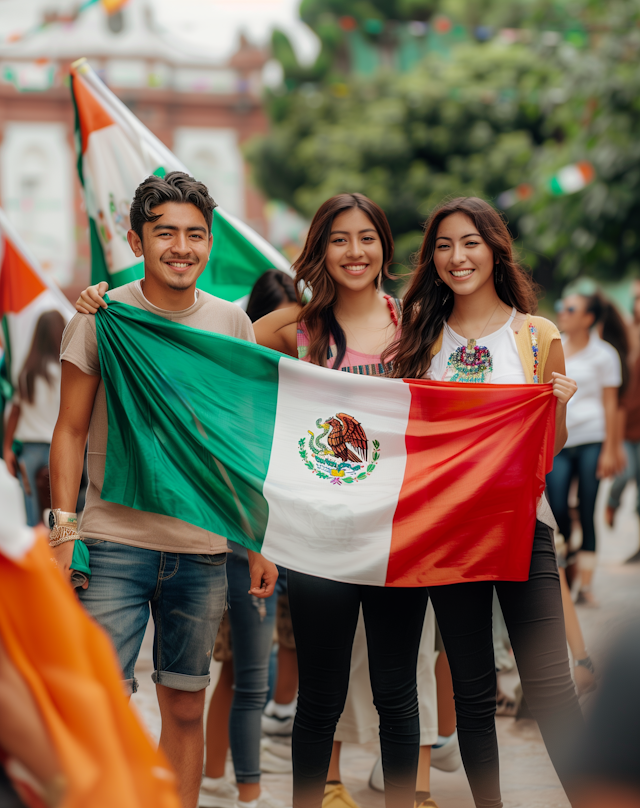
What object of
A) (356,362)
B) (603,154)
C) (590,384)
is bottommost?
(590,384)

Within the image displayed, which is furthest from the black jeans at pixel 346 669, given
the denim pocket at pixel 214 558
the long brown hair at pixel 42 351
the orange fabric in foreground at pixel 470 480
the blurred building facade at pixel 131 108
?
the blurred building facade at pixel 131 108

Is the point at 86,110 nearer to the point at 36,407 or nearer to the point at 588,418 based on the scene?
the point at 36,407

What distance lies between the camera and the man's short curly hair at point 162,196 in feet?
9.02

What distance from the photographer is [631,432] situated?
780 cm

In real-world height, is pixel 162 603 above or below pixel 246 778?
above

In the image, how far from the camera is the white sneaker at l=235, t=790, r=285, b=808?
3.39 meters

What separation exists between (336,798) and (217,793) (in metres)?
0.49

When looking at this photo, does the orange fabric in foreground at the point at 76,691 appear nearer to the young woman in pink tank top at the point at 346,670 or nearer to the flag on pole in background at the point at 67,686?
the flag on pole in background at the point at 67,686

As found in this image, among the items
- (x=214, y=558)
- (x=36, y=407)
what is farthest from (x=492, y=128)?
(x=214, y=558)

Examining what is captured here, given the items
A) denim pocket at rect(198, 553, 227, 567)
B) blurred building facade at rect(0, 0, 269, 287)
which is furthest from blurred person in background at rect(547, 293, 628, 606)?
blurred building facade at rect(0, 0, 269, 287)

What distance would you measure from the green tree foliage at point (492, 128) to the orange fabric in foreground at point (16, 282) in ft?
24.1

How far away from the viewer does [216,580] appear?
2762 millimetres

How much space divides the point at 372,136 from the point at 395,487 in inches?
879

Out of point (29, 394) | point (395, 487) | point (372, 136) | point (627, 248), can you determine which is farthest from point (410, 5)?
point (395, 487)
